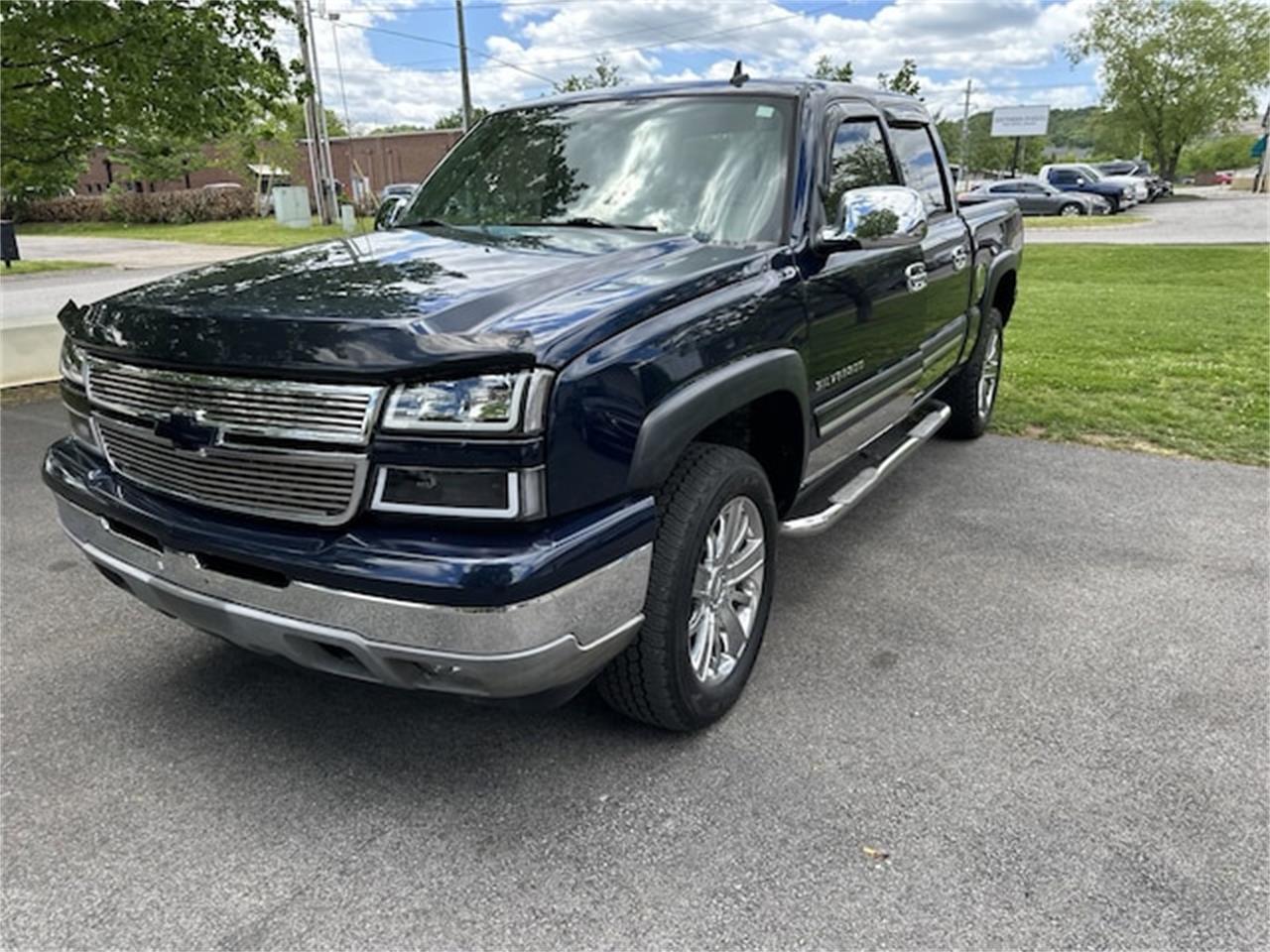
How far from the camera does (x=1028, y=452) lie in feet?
19.1

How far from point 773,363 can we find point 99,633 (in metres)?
2.70

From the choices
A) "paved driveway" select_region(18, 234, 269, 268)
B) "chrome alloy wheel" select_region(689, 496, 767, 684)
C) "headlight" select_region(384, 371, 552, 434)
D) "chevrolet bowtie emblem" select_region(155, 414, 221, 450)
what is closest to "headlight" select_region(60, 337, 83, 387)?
"chevrolet bowtie emblem" select_region(155, 414, 221, 450)

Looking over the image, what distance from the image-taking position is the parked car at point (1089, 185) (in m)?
33.9

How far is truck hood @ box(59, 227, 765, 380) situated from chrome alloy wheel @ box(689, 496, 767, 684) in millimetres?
717

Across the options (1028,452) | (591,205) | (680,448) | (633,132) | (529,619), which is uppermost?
(633,132)

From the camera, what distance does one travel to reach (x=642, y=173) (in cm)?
334

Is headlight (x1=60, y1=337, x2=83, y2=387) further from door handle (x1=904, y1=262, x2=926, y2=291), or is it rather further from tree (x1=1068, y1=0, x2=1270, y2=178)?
tree (x1=1068, y1=0, x2=1270, y2=178)

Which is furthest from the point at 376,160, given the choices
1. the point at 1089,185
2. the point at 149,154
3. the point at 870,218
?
the point at 870,218

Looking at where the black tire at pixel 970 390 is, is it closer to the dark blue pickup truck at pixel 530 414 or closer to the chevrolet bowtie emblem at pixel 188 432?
the dark blue pickup truck at pixel 530 414

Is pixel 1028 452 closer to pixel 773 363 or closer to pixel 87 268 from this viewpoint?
pixel 773 363

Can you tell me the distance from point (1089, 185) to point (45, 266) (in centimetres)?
3384

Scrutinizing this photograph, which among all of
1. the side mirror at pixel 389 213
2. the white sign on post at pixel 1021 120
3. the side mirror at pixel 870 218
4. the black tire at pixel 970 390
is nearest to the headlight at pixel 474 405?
the side mirror at pixel 870 218

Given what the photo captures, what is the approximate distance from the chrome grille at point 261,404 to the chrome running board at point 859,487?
5.30ft

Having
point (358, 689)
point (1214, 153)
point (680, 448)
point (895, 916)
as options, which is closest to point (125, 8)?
point (358, 689)
